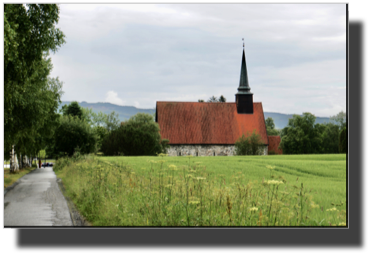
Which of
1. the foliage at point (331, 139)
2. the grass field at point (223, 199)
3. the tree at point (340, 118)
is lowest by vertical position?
the grass field at point (223, 199)

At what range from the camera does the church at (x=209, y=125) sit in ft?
66.2

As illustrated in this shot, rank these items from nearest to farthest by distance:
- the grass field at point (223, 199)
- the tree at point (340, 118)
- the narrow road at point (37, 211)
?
the grass field at point (223, 199)
the tree at point (340, 118)
the narrow road at point (37, 211)

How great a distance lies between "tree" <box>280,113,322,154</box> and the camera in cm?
1006

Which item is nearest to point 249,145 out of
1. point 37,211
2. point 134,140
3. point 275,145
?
point 275,145

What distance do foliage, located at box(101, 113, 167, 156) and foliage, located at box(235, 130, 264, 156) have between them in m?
13.1

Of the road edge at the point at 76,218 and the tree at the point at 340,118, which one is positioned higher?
the tree at the point at 340,118

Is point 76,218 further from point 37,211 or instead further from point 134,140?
point 134,140

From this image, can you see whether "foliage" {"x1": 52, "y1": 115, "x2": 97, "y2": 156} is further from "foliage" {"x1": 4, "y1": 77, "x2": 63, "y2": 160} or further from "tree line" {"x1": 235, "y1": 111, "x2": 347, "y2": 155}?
"tree line" {"x1": 235, "y1": 111, "x2": 347, "y2": 155}

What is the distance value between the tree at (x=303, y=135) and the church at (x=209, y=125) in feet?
5.18

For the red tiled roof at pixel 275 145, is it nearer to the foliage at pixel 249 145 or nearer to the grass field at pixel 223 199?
the foliage at pixel 249 145

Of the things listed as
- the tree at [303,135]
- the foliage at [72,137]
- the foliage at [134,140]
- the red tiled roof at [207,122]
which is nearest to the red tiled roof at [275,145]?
the red tiled roof at [207,122]

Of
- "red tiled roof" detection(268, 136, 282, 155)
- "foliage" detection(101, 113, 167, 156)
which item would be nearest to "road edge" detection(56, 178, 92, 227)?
"red tiled roof" detection(268, 136, 282, 155)
